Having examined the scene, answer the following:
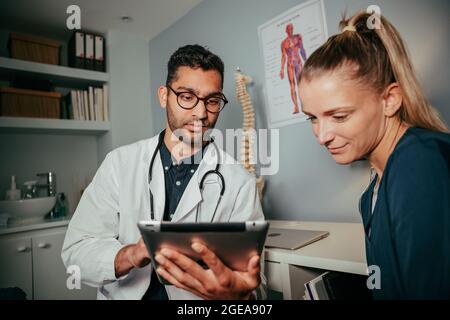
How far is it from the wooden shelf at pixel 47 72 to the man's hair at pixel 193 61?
511 mm

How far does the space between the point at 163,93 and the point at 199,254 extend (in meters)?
0.56

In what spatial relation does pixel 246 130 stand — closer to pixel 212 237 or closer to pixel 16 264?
pixel 212 237

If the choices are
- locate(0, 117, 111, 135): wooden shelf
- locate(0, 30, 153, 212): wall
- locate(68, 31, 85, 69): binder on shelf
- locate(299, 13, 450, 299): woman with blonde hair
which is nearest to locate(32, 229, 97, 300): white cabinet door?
locate(0, 30, 153, 212): wall

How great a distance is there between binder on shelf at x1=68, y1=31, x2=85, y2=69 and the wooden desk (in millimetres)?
1088

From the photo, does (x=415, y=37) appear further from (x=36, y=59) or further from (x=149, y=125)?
(x=36, y=59)

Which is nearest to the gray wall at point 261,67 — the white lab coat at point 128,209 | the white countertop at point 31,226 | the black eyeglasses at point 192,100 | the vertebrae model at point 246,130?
the vertebrae model at point 246,130

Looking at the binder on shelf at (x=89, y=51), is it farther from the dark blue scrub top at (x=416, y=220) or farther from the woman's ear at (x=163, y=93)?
the dark blue scrub top at (x=416, y=220)

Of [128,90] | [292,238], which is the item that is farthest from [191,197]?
[128,90]

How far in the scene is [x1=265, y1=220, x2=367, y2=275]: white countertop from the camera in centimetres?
63

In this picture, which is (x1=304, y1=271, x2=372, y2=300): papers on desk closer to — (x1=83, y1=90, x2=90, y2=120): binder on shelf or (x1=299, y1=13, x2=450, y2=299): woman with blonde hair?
(x1=299, y1=13, x2=450, y2=299): woman with blonde hair

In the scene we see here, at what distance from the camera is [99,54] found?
3.81 ft

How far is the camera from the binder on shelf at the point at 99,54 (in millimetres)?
1138

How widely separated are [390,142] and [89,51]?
118 cm

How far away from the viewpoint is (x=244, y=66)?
4.21ft
